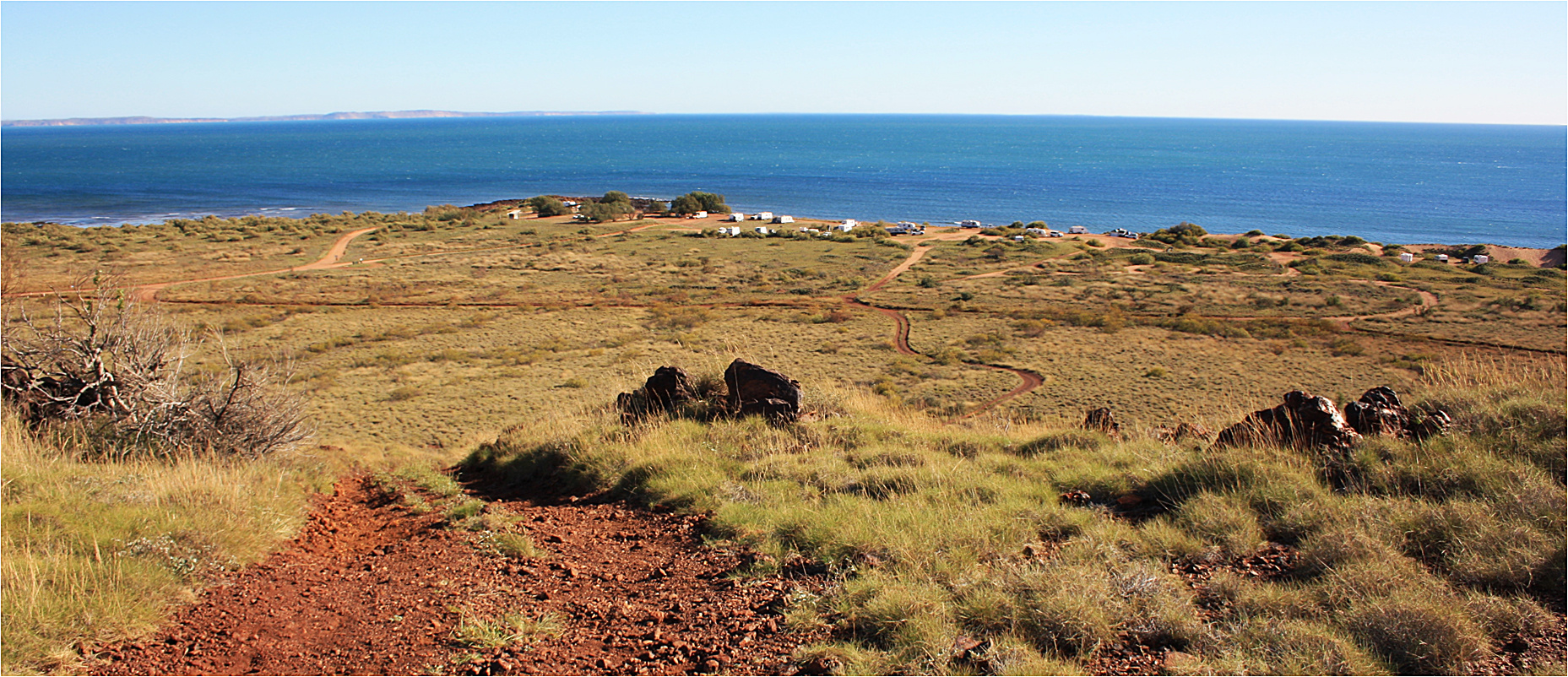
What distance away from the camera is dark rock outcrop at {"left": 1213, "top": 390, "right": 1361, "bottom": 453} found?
691 centimetres

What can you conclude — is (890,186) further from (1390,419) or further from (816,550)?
(816,550)

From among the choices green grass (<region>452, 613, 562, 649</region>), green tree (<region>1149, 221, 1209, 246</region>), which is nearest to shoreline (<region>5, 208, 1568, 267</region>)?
green tree (<region>1149, 221, 1209, 246</region>)

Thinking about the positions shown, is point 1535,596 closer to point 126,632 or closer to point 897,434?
point 897,434

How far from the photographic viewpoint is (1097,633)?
404 centimetres

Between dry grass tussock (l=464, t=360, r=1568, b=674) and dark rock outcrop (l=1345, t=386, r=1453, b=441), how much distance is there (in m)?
0.25

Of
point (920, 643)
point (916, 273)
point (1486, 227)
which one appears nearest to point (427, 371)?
point (920, 643)

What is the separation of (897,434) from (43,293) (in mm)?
40875

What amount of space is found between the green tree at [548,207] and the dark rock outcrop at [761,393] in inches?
3093

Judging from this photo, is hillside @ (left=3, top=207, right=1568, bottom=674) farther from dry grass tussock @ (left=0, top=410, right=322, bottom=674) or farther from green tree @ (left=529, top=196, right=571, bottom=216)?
green tree @ (left=529, top=196, right=571, bottom=216)

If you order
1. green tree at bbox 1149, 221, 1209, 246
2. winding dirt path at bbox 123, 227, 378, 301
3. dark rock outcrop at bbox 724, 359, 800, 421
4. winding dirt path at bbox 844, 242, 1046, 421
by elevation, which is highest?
dark rock outcrop at bbox 724, 359, 800, 421

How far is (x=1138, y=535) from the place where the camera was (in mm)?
5363

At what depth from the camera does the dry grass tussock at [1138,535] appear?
155 inches

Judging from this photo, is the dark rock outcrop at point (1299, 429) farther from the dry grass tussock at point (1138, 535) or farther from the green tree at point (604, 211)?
the green tree at point (604, 211)

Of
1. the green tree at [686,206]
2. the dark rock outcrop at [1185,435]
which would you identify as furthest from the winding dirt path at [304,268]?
the dark rock outcrop at [1185,435]
